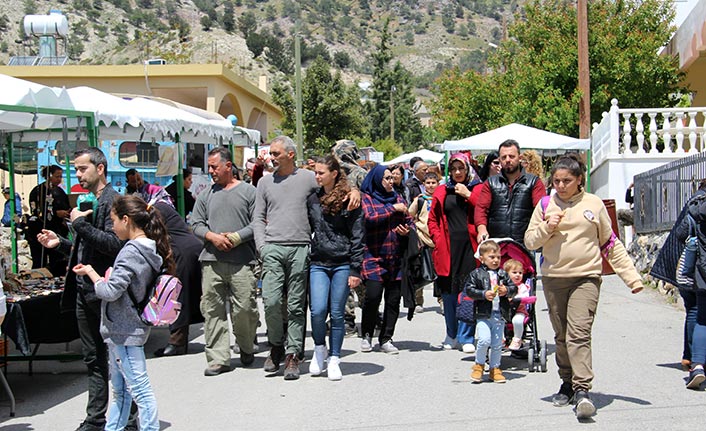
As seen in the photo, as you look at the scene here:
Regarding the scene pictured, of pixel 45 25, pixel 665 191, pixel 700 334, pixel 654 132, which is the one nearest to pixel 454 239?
pixel 700 334

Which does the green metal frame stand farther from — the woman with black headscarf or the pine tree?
the pine tree

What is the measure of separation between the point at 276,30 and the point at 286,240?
128 m

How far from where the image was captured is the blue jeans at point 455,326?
929 cm

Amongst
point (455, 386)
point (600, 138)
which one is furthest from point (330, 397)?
point (600, 138)

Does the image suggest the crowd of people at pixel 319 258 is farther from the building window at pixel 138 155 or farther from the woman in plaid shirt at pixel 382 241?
the building window at pixel 138 155

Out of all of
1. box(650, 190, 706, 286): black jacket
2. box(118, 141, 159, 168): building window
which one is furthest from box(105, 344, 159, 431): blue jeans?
box(118, 141, 159, 168): building window

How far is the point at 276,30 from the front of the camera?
131875mm

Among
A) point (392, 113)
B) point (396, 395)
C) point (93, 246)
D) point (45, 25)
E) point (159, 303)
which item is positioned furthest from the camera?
point (392, 113)

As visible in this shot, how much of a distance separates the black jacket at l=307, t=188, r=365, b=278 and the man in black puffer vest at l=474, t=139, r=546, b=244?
48.8 inches

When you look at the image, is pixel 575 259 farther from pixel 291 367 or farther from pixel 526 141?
pixel 526 141

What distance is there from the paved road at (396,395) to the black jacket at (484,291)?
62cm

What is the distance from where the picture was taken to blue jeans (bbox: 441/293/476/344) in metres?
9.29

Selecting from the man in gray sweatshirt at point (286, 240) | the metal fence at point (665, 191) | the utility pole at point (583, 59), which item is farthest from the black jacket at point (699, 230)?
the utility pole at point (583, 59)

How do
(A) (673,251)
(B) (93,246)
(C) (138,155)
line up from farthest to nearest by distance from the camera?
(C) (138,155) → (A) (673,251) → (B) (93,246)
